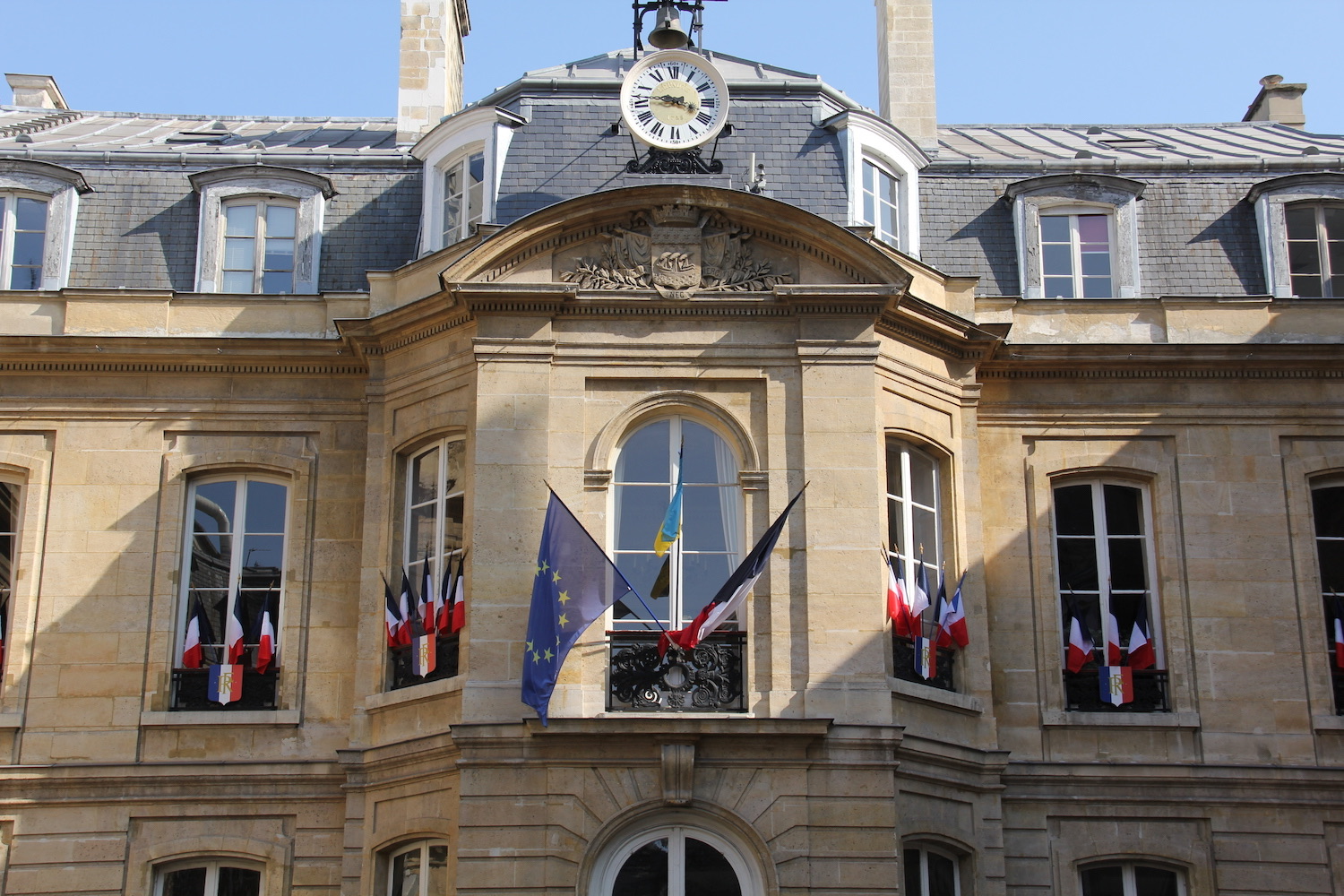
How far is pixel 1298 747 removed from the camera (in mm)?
16703

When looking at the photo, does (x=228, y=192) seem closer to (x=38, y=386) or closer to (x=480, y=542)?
(x=38, y=386)

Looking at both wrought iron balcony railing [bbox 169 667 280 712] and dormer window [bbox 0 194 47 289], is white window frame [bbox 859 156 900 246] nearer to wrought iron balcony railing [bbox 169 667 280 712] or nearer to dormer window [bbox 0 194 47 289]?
wrought iron balcony railing [bbox 169 667 280 712]

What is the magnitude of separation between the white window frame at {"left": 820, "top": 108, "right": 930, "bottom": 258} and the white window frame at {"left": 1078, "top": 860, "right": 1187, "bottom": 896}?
20.2ft

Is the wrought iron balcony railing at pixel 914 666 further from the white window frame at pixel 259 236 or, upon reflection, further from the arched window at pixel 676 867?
the white window frame at pixel 259 236

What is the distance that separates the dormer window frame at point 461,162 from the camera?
58.5 feet

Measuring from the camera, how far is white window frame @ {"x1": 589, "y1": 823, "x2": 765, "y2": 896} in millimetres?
14891

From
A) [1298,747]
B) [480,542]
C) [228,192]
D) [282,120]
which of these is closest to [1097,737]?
[1298,747]

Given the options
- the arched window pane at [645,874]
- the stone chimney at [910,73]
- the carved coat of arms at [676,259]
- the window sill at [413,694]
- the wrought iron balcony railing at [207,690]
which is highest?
the stone chimney at [910,73]

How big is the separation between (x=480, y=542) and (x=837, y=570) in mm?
3076

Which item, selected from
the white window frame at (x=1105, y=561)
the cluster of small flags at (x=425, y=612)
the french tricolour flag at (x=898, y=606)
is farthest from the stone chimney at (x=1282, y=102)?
the cluster of small flags at (x=425, y=612)

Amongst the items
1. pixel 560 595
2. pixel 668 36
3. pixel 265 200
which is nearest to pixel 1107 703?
pixel 560 595

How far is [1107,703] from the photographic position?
1694cm

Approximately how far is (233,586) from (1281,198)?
36.9 feet

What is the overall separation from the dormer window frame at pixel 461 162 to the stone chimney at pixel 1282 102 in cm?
1151
